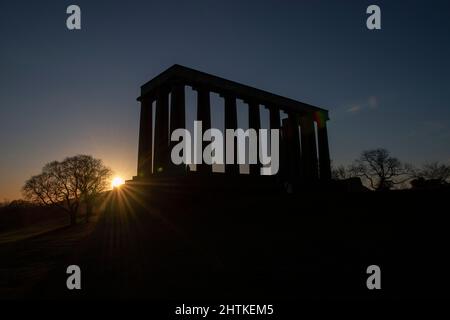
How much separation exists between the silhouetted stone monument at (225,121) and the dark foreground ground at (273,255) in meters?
9.69

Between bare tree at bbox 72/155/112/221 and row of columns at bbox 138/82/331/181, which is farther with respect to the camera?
bare tree at bbox 72/155/112/221

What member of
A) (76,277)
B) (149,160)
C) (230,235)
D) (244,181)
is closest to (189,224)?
(230,235)

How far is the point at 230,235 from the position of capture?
1634cm

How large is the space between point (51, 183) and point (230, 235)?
54.3 metres

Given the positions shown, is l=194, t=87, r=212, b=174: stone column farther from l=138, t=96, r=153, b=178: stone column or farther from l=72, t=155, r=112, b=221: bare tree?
l=72, t=155, r=112, b=221: bare tree

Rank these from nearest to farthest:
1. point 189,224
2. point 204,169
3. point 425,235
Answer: point 425,235, point 189,224, point 204,169

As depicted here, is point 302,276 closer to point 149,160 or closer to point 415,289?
point 415,289

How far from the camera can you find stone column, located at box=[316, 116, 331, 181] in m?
43.9

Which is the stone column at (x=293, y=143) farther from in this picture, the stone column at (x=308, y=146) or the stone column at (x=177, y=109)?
the stone column at (x=177, y=109)

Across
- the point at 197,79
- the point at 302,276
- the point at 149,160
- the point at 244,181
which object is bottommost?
the point at 302,276

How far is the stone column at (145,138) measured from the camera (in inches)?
1289

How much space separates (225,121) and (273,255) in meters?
22.5

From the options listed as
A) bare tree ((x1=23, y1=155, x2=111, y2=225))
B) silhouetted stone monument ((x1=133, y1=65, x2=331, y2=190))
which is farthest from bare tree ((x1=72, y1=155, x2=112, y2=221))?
silhouetted stone monument ((x1=133, y1=65, x2=331, y2=190))
